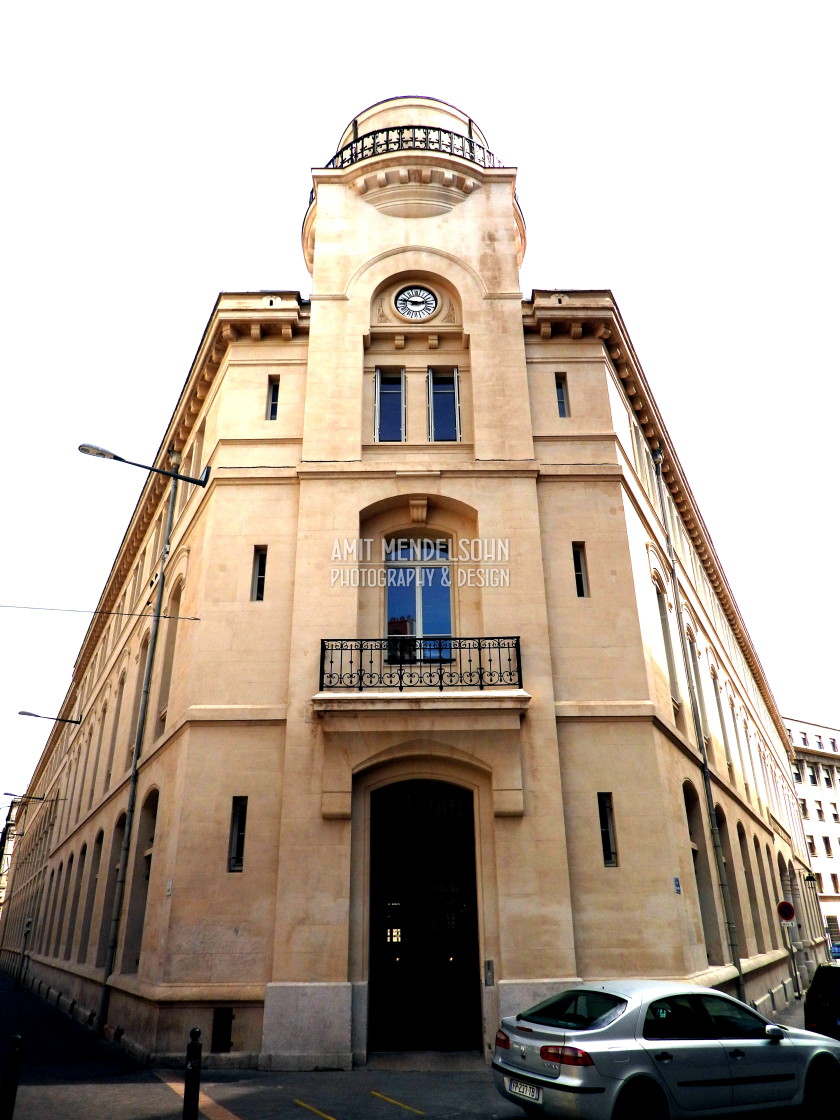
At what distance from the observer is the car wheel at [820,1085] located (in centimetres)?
905

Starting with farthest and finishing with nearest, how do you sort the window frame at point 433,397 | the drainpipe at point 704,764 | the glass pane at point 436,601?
the window frame at point 433,397 < the drainpipe at point 704,764 < the glass pane at point 436,601

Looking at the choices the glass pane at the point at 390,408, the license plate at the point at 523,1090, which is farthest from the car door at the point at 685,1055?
the glass pane at the point at 390,408

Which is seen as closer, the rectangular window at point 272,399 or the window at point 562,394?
the rectangular window at point 272,399

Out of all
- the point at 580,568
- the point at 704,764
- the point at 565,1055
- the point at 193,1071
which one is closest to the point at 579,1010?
the point at 565,1055

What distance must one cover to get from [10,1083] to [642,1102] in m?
6.13

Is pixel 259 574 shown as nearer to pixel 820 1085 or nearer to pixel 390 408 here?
pixel 390 408

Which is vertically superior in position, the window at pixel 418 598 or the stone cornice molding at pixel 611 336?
the stone cornice molding at pixel 611 336

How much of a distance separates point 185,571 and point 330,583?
175 inches

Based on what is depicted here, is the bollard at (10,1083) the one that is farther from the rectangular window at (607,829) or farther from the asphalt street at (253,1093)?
the rectangular window at (607,829)

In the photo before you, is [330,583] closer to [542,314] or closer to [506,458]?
[506,458]

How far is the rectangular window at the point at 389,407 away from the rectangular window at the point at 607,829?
8.44 m

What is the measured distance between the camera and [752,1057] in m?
8.77

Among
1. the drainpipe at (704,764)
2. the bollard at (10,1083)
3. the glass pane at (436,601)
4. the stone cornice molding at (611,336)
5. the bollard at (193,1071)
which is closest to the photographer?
the bollard at (10,1083)

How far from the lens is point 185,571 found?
18203 mm
